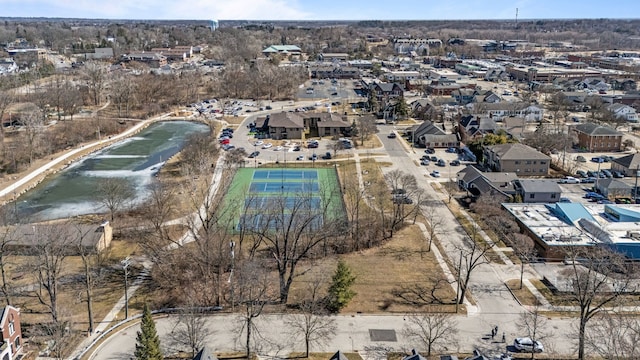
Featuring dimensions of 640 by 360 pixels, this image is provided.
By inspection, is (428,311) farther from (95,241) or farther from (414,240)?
(95,241)

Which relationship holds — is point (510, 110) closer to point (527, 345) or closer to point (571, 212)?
point (571, 212)

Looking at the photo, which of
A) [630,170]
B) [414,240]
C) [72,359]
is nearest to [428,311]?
[414,240]

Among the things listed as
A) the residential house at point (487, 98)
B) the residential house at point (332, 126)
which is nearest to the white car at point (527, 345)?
the residential house at point (332, 126)

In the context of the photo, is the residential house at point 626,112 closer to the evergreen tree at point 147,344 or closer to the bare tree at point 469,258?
the bare tree at point 469,258

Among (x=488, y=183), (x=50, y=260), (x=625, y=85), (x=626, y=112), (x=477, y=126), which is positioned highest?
(x=625, y=85)

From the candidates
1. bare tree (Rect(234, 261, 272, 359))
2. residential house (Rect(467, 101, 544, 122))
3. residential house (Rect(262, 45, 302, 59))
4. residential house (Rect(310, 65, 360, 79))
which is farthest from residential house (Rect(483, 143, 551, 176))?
residential house (Rect(262, 45, 302, 59))

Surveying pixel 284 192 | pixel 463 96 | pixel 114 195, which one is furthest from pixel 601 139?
pixel 114 195

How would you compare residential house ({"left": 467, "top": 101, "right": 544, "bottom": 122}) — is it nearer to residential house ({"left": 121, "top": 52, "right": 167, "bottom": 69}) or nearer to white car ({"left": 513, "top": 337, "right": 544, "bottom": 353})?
white car ({"left": 513, "top": 337, "right": 544, "bottom": 353})
